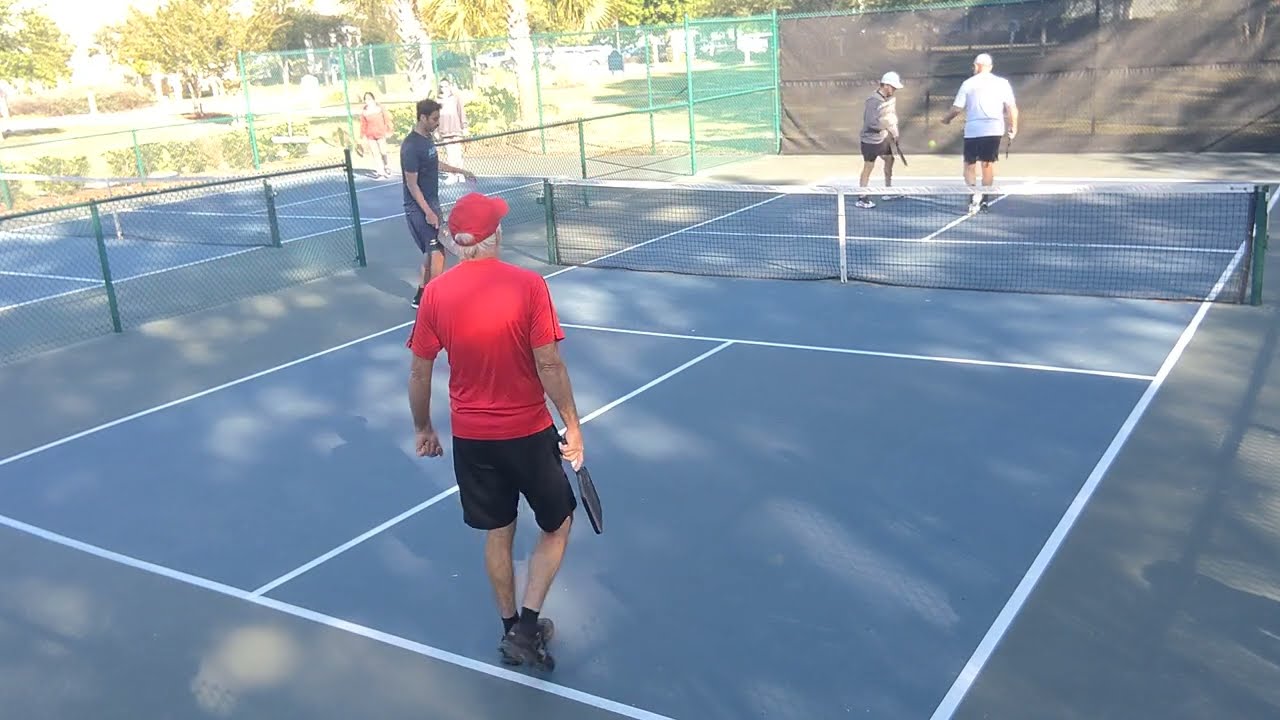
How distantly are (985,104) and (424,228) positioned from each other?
6.85 meters

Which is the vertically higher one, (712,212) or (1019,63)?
(1019,63)

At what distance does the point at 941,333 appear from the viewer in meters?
8.63

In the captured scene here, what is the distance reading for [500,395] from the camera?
13.2ft

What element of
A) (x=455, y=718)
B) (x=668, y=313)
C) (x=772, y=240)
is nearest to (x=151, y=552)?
(x=455, y=718)

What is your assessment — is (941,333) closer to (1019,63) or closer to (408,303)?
(408,303)

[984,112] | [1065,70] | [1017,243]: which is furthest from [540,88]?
[1017,243]

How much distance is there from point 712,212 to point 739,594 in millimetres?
10511

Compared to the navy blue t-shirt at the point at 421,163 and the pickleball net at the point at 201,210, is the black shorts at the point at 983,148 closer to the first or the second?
the navy blue t-shirt at the point at 421,163

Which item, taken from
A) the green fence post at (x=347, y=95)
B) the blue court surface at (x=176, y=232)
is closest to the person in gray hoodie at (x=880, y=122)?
the blue court surface at (x=176, y=232)

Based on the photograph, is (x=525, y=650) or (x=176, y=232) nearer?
(x=525, y=650)

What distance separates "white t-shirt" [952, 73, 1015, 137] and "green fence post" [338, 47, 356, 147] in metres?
15.2

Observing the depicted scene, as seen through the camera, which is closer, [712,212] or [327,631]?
[327,631]

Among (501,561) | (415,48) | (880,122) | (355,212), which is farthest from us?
(415,48)

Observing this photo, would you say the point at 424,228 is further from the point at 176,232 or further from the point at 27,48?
the point at 27,48
